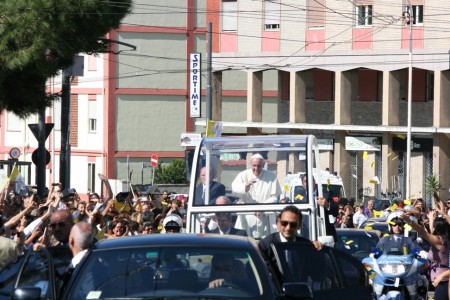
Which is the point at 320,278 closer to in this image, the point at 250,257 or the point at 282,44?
the point at 250,257

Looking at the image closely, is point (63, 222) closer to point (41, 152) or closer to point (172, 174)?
point (41, 152)

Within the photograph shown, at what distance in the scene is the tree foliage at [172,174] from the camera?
6278 cm

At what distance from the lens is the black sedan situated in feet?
28.8

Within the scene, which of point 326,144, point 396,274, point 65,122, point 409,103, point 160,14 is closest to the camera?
point 396,274

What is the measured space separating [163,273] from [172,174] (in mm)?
53894

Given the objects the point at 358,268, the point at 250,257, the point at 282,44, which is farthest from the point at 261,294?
the point at 282,44

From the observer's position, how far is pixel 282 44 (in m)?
58.1

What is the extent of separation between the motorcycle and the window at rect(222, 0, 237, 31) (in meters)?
41.0

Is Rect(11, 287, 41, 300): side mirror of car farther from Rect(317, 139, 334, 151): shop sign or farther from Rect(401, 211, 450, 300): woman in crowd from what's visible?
Rect(317, 139, 334, 151): shop sign

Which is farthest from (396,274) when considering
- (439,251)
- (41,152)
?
(41,152)

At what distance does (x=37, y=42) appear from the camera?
24.0 meters

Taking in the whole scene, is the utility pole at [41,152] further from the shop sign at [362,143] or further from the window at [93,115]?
the window at [93,115]

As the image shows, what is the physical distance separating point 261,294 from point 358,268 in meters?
2.97

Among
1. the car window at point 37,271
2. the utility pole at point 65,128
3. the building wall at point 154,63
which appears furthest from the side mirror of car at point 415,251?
the building wall at point 154,63
